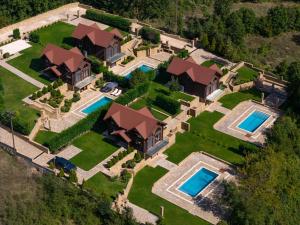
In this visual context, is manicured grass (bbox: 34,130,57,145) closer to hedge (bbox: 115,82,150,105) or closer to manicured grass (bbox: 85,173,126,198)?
manicured grass (bbox: 85,173,126,198)

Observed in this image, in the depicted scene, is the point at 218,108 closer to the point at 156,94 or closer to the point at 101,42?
the point at 156,94

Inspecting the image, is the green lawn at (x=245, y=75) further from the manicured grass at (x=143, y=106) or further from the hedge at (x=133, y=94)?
the manicured grass at (x=143, y=106)

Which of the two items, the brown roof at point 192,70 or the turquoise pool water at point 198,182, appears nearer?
the turquoise pool water at point 198,182

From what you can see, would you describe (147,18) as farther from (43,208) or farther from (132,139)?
(43,208)

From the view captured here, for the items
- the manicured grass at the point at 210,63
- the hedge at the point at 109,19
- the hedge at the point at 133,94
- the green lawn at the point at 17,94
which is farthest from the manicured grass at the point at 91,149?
the hedge at the point at 109,19

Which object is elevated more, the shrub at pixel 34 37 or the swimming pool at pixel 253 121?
the shrub at pixel 34 37

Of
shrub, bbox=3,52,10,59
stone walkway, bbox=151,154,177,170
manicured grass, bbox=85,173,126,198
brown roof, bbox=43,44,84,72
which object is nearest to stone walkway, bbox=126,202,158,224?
manicured grass, bbox=85,173,126,198

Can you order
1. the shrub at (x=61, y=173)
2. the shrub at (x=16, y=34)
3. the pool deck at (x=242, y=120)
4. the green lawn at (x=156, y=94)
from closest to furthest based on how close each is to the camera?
the shrub at (x=61, y=173), the pool deck at (x=242, y=120), the green lawn at (x=156, y=94), the shrub at (x=16, y=34)
